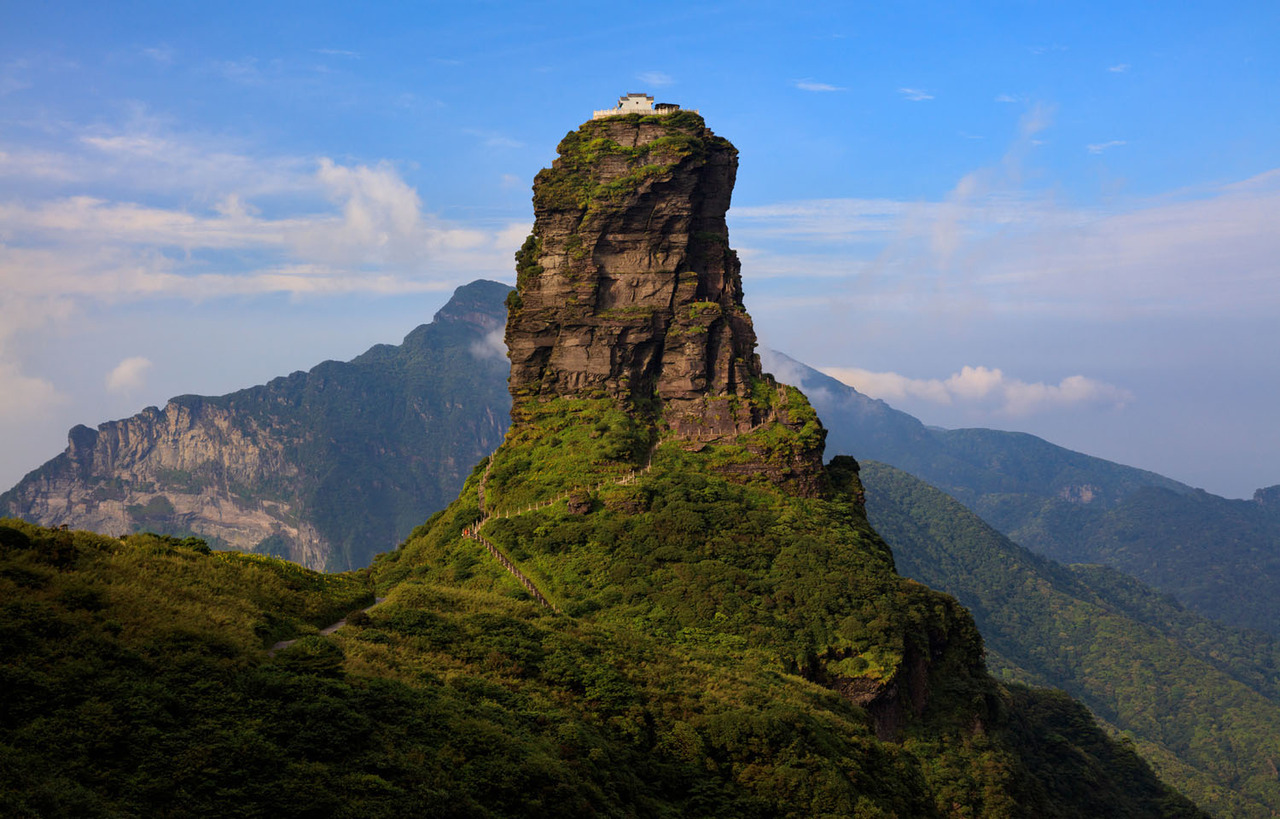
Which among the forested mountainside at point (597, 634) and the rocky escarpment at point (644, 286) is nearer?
the forested mountainside at point (597, 634)

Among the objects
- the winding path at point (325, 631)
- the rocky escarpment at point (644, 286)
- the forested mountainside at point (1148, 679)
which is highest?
the rocky escarpment at point (644, 286)

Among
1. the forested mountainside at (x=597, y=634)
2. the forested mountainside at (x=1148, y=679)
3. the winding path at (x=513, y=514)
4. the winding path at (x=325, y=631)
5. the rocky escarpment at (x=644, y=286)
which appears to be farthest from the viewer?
the forested mountainside at (x=1148, y=679)

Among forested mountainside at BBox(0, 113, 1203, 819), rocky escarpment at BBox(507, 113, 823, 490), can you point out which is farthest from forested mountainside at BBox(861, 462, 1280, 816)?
rocky escarpment at BBox(507, 113, 823, 490)

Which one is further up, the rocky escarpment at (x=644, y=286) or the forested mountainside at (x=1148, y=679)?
the rocky escarpment at (x=644, y=286)

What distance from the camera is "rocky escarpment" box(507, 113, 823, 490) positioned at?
71312mm

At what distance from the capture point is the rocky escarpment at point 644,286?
71.3 m

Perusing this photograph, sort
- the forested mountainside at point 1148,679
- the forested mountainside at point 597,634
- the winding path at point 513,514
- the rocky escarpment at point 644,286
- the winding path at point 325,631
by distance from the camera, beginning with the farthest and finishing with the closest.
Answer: the forested mountainside at point 1148,679
the rocky escarpment at point 644,286
the winding path at point 513,514
the winding path at point 325,631
the forested mountainside at point 597,634

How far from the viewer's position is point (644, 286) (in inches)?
2869

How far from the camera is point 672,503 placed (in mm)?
62812

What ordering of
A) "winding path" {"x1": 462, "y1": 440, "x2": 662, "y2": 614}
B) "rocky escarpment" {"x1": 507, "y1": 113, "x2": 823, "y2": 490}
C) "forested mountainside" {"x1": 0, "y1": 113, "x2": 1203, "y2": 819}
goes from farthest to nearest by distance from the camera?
"rocky escarpment" {"x1": 507, "y1": 113, "x2": 823, "y2": 490} → "winding path" {"x1": 462, "y1": 440, "x2": 662, "y2": 614} → "forested mountainside" {"x1": 0, "y1": 113, "x2": 1203, "y2": 819}

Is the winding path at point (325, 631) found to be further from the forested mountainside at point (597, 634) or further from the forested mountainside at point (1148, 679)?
the forested mountainside at point (1148, 679)

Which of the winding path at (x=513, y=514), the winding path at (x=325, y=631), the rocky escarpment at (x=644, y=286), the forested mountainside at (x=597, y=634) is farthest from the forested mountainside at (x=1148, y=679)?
the winding path at (x=325, y=631)

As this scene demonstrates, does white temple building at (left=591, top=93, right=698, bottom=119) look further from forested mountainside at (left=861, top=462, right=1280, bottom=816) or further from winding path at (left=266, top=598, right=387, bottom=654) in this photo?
forested mountainside at (left=861, top=462, right=1280, bottom=816)

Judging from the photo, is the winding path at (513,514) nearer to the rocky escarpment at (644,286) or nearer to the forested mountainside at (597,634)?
the forested mountainside at (597,634)
